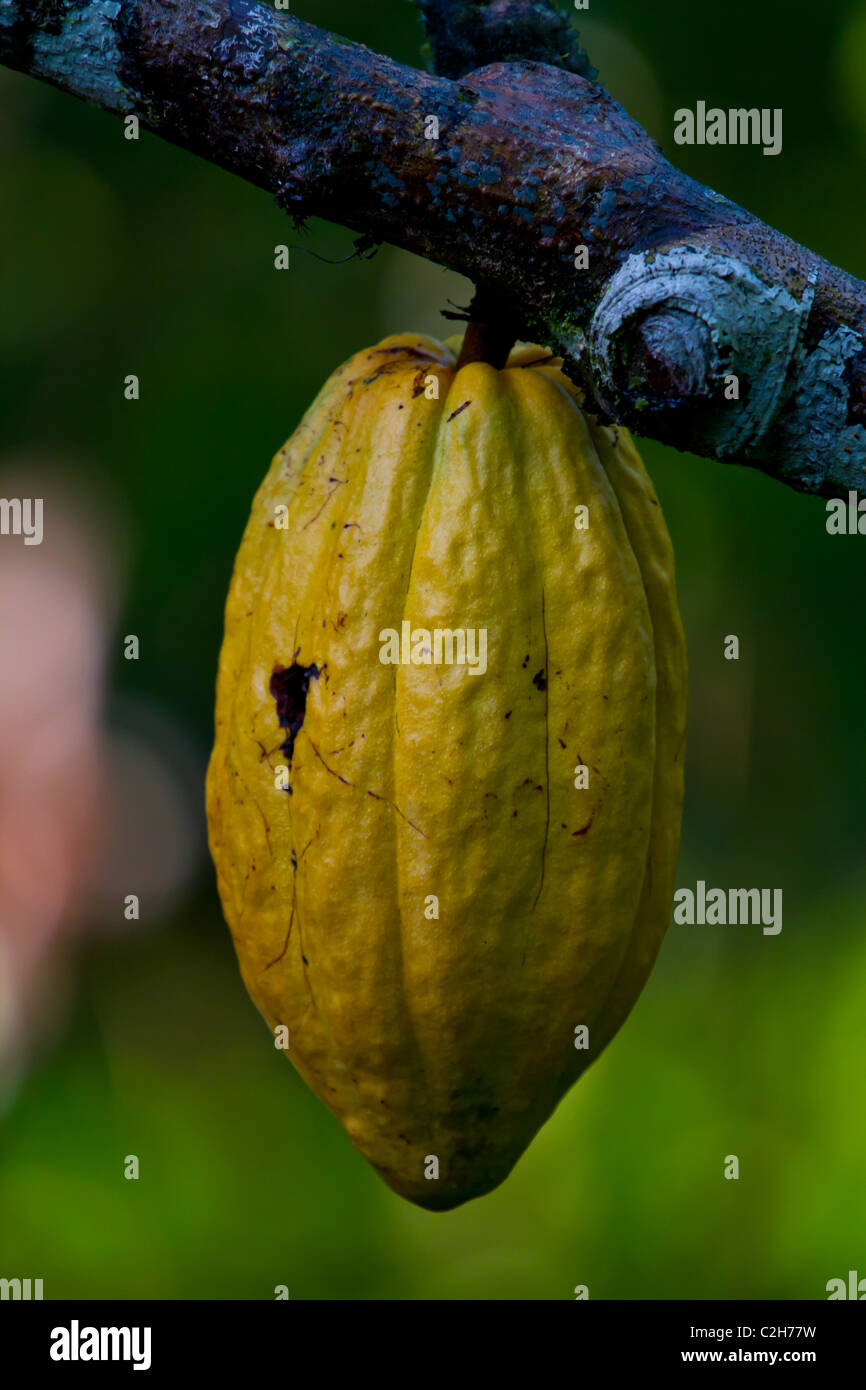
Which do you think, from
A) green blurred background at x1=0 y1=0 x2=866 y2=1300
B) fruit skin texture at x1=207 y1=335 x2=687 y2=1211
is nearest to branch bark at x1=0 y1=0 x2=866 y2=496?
fruit skin texture at x1=207 y1=335 x2=687 y2=1211

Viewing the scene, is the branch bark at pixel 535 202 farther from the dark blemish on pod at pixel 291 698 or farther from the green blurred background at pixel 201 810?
the green blurred background at pixel 201 810

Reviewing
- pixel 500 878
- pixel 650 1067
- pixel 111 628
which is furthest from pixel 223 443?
pixel 500 878

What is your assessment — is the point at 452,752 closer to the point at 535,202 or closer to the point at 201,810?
the point at 535,202

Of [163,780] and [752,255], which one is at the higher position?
[752,255]

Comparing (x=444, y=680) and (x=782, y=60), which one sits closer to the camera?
(x=444, y=680)

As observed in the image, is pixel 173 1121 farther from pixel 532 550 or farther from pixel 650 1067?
pixel 532 550
